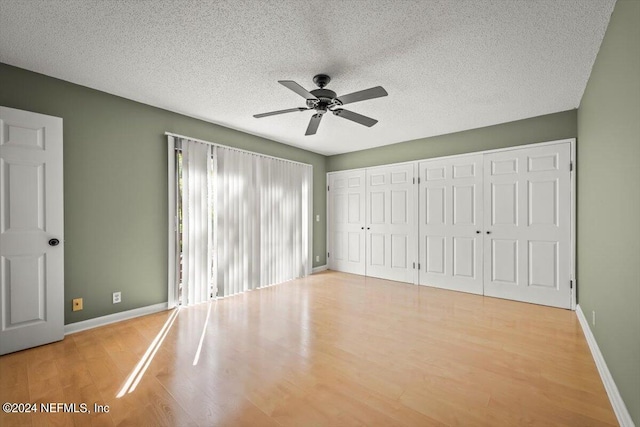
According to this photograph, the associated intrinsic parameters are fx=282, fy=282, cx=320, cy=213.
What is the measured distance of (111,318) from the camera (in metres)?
3.22

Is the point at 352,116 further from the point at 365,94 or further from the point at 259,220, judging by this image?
the point at 259,220

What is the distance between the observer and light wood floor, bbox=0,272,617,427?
175 centimetres

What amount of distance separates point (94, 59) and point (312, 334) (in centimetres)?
331

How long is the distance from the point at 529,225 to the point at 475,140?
152 cm

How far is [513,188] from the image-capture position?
4141 millimetres

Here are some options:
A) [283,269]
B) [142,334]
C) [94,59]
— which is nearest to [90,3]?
[94,59]

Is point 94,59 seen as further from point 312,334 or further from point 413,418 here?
point 413,418

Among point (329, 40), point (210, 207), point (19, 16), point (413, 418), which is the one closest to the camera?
point (413, 418)

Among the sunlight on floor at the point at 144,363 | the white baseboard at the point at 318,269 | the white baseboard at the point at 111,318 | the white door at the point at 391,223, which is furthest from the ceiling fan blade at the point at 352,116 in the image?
the white baseboard at the point at 318,269

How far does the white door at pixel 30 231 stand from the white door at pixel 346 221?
15.0 ft

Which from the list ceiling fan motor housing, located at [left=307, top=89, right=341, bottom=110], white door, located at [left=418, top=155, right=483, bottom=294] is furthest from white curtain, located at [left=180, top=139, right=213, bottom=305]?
white door, located at [left=418, top=155, right=483, bottom=294]

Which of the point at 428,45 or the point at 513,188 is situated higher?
the point at 428,45

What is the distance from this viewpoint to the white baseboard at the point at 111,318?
2.95 meters

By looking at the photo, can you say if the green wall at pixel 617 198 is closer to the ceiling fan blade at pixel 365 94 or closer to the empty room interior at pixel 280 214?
the empty room interior at pixel 280 214
